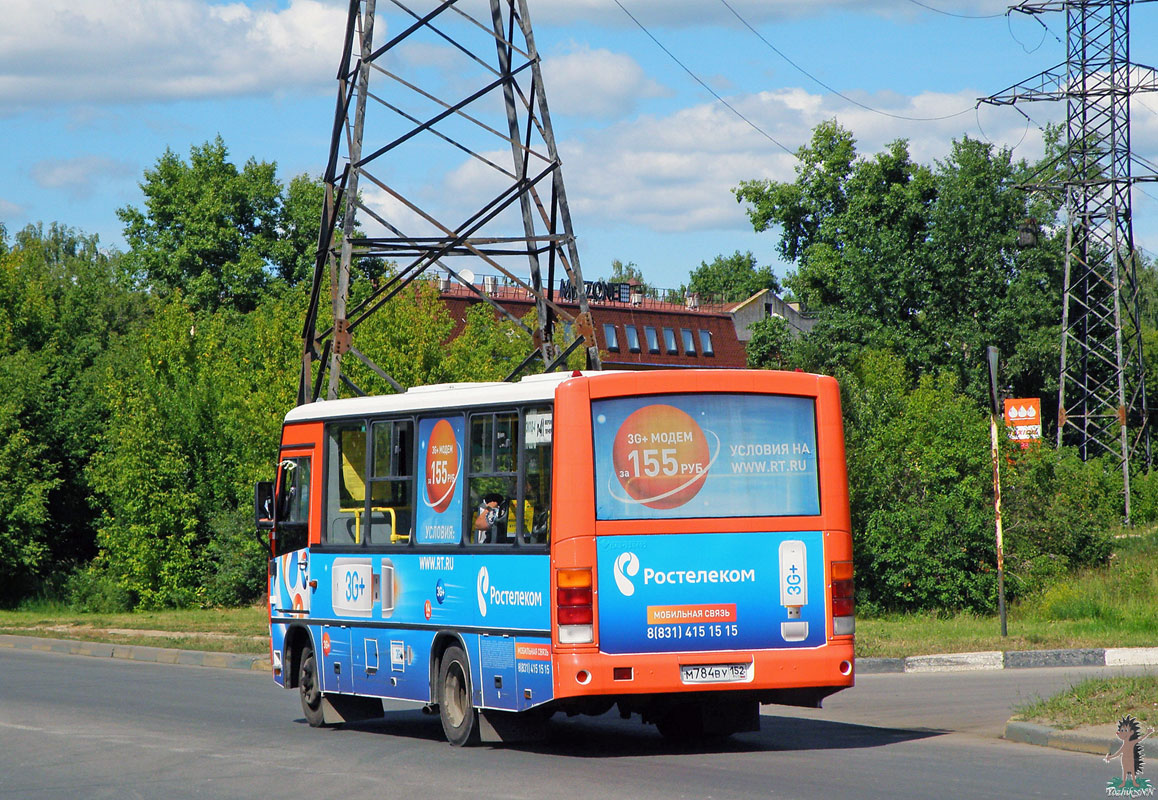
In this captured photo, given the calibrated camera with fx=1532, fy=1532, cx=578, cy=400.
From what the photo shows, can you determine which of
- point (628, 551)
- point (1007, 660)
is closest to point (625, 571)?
point (628, 551)

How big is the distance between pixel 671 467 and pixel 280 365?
25.6 meters

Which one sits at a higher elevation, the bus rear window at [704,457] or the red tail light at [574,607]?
the bus rear window at [704,457]

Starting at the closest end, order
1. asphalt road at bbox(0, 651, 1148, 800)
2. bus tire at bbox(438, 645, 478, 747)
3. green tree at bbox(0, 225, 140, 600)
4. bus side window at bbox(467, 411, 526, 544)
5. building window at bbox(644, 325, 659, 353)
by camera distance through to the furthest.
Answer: asphalt road at bbox(0, 651, 1148, 800), bus side window at bbox(467, 411, 526, 544), bus tire at bbox(438, 645, 478, 747), green tree at bbox(0, 225, 140, 600), building window at bbox(644, 325, 659, 353)

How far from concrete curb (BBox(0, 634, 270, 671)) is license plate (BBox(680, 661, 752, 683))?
12.0m

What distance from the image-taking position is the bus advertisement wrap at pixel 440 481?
1202 cm

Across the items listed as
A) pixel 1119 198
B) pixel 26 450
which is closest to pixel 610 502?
pixel 26 450

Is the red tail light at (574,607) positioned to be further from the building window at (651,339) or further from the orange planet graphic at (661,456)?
Result: the building window at (651,339)

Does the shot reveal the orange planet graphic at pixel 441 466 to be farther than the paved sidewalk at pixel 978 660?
Yes

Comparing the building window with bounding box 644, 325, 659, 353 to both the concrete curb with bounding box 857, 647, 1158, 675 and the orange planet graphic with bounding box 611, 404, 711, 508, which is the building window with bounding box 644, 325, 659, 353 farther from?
the orange planet graphic with bounding box 611, 404, 711, 508

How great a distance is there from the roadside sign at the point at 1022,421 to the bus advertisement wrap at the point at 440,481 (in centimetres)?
1767

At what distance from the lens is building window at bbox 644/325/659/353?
298 feet

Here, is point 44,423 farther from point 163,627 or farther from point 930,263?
point 930,263

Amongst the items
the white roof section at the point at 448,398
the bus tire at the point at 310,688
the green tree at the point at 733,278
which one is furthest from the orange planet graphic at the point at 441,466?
the green tree at the point at 733,278

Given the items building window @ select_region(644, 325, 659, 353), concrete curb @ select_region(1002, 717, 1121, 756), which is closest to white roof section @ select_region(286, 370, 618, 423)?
concrete curb @ select_region(1002, 717, 1121, 756)
